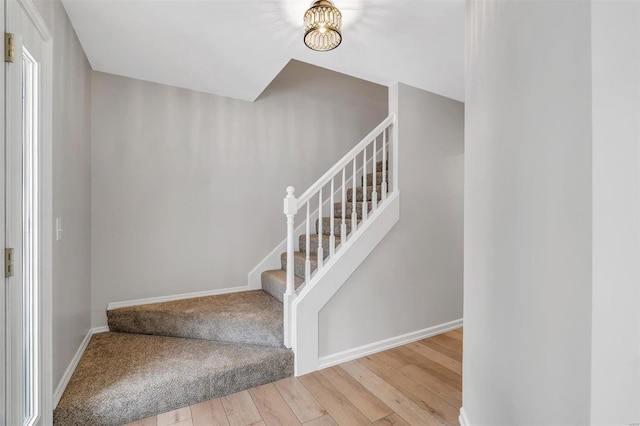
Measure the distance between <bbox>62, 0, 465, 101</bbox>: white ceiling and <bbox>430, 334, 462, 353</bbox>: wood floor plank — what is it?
2364mm

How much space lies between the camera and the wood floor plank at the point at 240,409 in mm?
1706

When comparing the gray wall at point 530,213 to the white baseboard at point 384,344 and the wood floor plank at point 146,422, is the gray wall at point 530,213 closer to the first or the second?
the white baseboard at point 384,344

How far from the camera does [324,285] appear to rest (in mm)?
2260

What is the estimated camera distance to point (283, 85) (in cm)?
320

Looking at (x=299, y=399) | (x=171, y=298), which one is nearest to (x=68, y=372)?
(x=171, y=298)

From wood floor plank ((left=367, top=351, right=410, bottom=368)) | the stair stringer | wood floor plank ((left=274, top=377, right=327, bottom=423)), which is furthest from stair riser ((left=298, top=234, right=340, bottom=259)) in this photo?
wood floor plank ((left=274, top=377, right=327, bottom=423))

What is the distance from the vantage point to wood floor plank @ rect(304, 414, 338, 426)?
1674 mm

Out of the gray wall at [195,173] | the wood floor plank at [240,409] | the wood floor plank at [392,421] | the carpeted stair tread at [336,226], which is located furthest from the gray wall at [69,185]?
the carpeted stair tread at [336,226]

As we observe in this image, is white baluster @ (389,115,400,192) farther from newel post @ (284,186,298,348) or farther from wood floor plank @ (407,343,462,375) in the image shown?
wood floor plank @ (407,343,462,375)

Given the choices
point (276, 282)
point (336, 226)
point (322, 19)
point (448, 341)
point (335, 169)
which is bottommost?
point (448, 341)

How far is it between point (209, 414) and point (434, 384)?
149cm

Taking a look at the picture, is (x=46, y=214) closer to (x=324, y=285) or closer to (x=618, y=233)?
(x=324, y=285)

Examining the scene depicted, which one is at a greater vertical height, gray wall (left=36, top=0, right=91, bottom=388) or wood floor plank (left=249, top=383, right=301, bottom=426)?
gray wall (left=36, top=0, right=91, bottom=388)

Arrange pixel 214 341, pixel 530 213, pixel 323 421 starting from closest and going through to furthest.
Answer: pixel 530 213 < pixel 323 421 < pixel 214 341
